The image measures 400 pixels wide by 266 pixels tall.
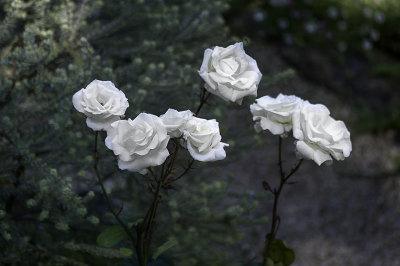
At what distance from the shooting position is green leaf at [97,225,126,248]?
1.09 metres

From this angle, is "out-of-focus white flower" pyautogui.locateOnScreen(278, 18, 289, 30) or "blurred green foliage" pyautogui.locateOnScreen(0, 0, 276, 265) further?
"out-of-focus white flower" pyautogui.locateOnScreen(278, 18, 289, 30)

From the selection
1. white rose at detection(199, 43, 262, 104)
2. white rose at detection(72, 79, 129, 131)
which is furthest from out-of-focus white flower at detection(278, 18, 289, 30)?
white rose at detection(72, 79, 129, 131)

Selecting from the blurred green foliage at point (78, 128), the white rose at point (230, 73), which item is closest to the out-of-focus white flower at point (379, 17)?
the blurred green foliage at point (78, 128)

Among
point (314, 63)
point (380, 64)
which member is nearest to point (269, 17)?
point (314, 63)

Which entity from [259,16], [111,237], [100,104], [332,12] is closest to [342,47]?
[332,12]

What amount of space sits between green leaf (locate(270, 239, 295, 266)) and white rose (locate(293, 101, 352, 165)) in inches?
12.3

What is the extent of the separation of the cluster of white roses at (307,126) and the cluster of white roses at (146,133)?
0.17m

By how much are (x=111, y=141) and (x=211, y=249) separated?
109 centimetres

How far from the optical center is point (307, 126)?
98cm

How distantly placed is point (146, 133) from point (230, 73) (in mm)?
211

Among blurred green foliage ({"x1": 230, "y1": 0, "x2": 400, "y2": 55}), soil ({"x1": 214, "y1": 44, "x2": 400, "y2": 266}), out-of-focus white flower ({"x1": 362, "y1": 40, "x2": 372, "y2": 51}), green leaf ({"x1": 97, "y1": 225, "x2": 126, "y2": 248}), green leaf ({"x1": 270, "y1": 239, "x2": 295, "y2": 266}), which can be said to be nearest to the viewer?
green leaf ({"x1": 97, "y1": 225, "x2": 126, "y2": 248})

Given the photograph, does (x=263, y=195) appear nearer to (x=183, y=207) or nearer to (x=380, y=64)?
(x=183, y=207)

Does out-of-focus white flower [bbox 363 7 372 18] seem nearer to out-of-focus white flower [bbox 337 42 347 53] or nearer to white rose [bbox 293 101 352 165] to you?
out-of-focus white flower [bbox 337 42 347 53]

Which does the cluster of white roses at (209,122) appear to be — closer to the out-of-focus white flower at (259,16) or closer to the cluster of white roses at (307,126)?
the cluster of white roses at (307,126)
